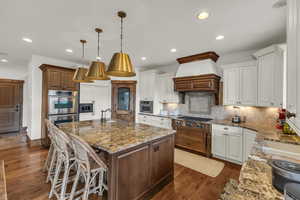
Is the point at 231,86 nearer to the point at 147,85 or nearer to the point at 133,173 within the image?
the point at 147,85

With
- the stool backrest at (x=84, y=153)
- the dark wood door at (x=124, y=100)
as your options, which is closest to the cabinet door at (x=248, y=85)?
the stool backrest at (x=84, y=153)

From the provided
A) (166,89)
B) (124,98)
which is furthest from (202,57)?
(124,98)

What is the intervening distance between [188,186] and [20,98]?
7547 mm

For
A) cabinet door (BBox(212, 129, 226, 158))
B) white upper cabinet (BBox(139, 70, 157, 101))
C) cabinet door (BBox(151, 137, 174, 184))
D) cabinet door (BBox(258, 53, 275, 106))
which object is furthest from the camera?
white upper cabinet (BBox(139, 70, 157, 101))

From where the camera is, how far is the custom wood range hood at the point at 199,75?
3.38 m

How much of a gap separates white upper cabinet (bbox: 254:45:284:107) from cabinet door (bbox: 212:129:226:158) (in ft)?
3.39

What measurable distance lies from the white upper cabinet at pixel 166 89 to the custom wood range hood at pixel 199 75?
0.33 metres

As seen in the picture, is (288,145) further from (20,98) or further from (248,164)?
(20,98)

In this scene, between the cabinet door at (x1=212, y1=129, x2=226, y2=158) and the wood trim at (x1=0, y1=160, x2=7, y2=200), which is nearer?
the wood trim at (x1=0, y1=160, x2=7, y2=200)

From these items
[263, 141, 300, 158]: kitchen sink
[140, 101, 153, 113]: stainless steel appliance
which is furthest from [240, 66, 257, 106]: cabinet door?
[140, 101, 153, 113]: stainless steel appliance

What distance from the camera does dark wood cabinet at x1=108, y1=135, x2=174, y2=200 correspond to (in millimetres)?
1551

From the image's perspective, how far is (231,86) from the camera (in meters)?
3.22

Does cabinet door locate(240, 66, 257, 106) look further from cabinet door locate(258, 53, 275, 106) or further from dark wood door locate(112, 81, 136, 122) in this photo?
dark wood door locate(112, 81, 136, 122)

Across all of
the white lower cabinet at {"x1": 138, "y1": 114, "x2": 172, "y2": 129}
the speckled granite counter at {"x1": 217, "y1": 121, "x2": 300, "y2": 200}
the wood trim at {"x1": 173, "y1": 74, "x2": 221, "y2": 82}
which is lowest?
the white lower cabinet at {"x1": 138, "y1": 114, "x2": 172, "y2": 129}
